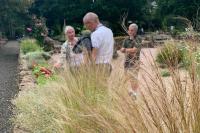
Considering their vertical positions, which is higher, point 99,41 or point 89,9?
point 99,41

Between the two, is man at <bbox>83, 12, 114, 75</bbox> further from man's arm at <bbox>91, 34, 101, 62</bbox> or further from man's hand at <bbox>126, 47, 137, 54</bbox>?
man's hand at <bbox>126, 47, 137, 54</bbox>

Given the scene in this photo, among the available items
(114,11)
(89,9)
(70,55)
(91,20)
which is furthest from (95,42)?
(89,9)

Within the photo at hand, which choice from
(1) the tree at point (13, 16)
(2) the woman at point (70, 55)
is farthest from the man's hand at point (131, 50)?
(1) the tree at point (13, 16)

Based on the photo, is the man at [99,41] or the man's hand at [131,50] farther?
the man's hand at [131,50]

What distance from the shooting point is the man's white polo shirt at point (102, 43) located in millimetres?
5707

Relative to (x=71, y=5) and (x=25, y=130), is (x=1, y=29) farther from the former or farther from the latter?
(x=25, y=130)

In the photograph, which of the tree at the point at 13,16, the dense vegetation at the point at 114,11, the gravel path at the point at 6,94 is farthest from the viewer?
the tree at the point at 13,16

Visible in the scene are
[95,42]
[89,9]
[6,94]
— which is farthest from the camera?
[89,9]

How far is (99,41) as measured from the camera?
5719 mm

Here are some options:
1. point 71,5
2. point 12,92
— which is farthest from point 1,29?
point 12,92

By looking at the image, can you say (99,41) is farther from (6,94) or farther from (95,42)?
(6,94)

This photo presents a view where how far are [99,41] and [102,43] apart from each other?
5 centimetres

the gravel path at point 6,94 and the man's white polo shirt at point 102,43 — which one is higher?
the man's white polo shirt at point 102,43

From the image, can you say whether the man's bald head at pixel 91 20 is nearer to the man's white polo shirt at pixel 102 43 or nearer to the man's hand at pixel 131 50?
the man's white polo shirt at pixel 102 43
